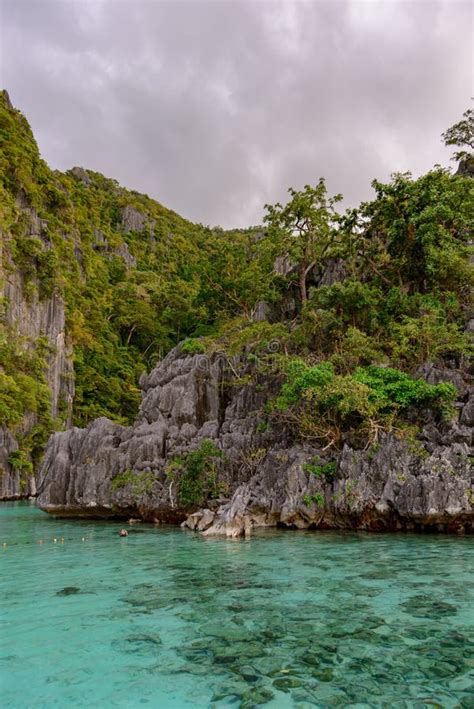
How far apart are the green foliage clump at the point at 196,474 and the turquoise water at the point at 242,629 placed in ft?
22.4

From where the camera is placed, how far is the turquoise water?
18.1 feet

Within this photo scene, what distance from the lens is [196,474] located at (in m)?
21.2

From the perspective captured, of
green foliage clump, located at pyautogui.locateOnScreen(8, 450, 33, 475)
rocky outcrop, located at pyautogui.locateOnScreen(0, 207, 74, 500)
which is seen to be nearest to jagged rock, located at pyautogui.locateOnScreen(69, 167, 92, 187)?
rocky outcrop, located at pyautogui.locateOnScreen(0, 207, 74, 500)

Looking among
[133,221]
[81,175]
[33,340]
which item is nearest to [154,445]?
[33,340]

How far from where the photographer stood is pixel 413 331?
20.6 metres

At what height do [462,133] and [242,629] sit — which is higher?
[462,133]

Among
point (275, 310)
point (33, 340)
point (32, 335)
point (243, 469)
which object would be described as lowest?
point (243, 469)

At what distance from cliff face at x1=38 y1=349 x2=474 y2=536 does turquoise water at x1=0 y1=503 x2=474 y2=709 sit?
298 cm

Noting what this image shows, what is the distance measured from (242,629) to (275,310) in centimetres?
2570

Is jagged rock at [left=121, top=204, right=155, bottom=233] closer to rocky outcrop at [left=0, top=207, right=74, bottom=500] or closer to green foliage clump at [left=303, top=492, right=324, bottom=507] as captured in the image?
rocky outcrop at [left=0, top=207, right=74, bottom=500]

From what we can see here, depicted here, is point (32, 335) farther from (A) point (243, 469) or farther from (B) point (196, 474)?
(A) point (243, 469)

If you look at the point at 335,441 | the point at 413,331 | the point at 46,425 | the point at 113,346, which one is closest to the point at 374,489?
the point at 335,441

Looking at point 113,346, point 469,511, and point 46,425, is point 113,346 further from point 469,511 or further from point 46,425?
point 469,511

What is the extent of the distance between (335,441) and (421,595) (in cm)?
1057
